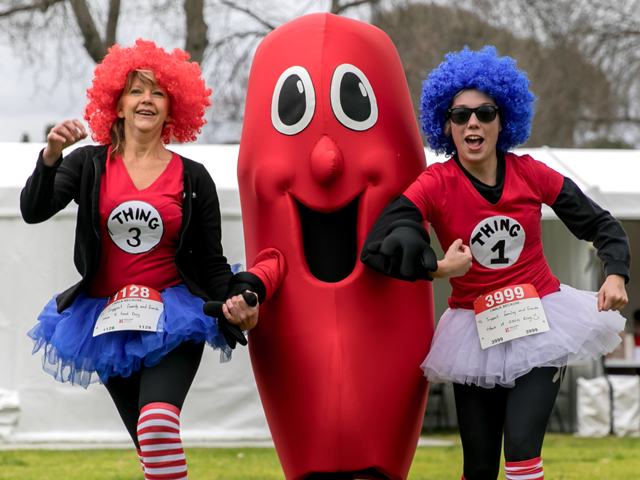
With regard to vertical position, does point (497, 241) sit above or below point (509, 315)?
above

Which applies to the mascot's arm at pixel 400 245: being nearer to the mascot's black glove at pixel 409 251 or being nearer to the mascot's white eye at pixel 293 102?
the mascot's black glove at pixel 409 251

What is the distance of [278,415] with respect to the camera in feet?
9.80

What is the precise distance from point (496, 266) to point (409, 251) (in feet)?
1.35

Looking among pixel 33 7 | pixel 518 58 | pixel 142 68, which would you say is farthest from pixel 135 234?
pixel 518 58

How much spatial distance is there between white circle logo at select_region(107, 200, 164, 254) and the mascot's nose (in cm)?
60

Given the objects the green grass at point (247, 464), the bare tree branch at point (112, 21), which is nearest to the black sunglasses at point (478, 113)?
the green grass at point (247, 464)

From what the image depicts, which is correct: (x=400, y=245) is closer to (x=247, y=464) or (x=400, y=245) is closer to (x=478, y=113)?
(x=478, y=113)

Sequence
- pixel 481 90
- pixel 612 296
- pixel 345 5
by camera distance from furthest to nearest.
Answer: pixel 345 5, pixel 481 90, pixel 612 296

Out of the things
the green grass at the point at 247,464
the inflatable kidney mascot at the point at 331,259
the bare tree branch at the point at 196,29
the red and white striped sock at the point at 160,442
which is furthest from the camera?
the bare tree branch at the point at 196,29

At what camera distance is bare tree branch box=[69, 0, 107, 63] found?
10.3 m

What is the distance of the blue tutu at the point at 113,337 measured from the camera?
104 inches

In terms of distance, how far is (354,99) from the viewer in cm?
309

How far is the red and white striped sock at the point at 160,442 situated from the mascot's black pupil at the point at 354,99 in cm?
129

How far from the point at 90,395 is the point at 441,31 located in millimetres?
7189
